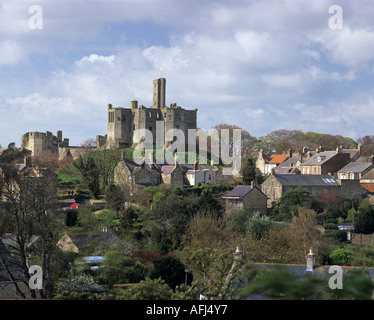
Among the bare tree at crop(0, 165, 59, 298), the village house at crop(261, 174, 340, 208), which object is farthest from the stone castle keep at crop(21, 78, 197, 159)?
the bare tree at crop(0, 165, 59, 298)

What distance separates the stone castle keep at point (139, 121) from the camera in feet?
221

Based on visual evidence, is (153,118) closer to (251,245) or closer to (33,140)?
(33,140)

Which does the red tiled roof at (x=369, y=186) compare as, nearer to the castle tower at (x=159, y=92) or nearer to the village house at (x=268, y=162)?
the village house at (x=268, y=162)

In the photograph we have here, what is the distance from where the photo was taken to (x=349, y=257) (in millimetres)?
28016

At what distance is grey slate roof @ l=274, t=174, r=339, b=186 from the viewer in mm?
42156

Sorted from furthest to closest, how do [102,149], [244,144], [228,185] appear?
[244,144], [102,149], [228,185]

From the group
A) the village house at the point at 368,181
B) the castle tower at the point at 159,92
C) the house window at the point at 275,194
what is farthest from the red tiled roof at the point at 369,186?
the castle tower at the point at 159,92

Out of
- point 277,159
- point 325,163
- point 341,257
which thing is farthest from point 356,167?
point 341,257

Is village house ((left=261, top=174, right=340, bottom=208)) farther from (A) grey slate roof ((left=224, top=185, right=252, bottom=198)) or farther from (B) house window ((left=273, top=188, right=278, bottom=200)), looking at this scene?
(A) grey slate roof ((left=224, top=185, right=252, bottom=198))

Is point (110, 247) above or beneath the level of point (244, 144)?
beneath

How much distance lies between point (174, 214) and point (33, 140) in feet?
125

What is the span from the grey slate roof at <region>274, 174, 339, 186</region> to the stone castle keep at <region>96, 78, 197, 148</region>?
25.8 metres

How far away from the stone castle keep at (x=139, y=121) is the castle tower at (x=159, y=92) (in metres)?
2.98

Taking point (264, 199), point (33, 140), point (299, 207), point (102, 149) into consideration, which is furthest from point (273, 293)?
point (33, 140)
